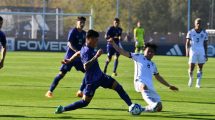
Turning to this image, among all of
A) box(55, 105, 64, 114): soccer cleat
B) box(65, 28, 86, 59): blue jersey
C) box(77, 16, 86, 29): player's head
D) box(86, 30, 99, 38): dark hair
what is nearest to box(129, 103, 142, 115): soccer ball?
box(55, 105, 64, 114): soccer cleat

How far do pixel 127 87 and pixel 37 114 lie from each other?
743cm

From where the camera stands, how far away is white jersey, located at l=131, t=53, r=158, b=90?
14.1 meters

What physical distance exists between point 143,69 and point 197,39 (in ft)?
26.0

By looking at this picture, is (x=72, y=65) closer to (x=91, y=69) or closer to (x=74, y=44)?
(x=74, y=44)

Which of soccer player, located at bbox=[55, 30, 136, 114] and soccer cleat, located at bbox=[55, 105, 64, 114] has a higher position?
soccer player, located at bbox=[55, 30, 136, 114]

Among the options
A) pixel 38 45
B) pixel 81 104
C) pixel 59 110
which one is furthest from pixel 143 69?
pixel 38 45

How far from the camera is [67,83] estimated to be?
22562 millimetres

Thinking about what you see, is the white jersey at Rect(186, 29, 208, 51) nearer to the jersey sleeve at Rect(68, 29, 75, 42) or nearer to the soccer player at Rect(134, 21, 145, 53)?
the jersey sleeve at Rect(68, 29, 75, 42)

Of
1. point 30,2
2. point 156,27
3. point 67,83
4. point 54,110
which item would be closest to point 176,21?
point 156,27

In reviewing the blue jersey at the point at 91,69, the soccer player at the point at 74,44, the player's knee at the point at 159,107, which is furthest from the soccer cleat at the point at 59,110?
the soccer player at the point at 74,44

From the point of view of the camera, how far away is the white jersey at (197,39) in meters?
21.8

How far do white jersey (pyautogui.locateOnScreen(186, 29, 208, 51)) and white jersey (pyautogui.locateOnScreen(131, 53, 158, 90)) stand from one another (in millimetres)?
7724

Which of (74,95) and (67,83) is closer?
(74,95)

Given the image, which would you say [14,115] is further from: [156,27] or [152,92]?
[156,27]
